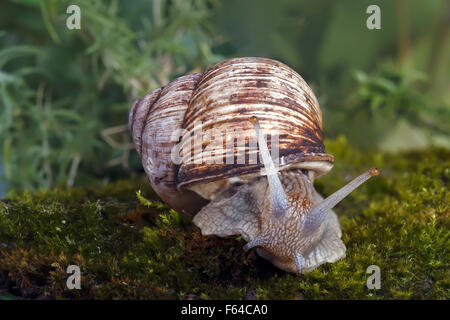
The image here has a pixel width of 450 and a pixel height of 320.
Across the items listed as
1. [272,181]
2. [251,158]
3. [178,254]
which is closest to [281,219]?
[272,181]

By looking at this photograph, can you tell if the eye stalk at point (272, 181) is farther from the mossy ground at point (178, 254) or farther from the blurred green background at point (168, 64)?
the blurred green background at point (168, 64)

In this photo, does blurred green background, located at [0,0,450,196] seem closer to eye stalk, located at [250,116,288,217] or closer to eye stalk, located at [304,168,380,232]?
eye stalk, located at [250,116,288,217]

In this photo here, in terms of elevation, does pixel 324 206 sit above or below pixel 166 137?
below

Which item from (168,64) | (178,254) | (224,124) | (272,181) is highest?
(168,64)

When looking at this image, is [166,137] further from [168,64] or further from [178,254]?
[168,64]

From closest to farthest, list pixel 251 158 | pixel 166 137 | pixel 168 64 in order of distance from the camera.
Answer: pixel 251 158, pixel 166 137, pixel 168 64
